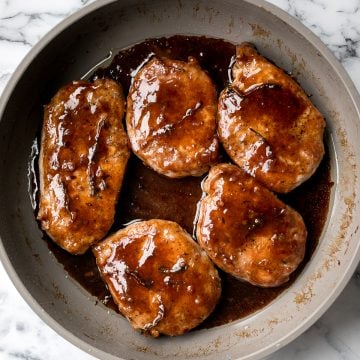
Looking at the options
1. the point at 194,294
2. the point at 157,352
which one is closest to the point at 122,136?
the point at 194,294

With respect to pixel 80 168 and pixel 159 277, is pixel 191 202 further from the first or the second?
pixel 80 168

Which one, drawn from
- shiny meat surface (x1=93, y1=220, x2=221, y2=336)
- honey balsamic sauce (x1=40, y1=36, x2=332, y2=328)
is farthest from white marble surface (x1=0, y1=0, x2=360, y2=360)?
shiny meat surface (x1=93, y1=220, x2=221, y2=336)

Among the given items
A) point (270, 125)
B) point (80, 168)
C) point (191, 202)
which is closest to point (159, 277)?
point (191, 202)

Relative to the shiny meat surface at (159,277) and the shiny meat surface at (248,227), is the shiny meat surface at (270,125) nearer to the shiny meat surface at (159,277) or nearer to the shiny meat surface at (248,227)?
the shiny meat surface at (248,227)

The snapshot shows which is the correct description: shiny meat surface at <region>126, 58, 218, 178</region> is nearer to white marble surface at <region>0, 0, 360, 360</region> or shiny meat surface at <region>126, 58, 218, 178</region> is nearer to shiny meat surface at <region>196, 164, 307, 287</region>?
shiny meat surface at <region>196, 164, 307, 287</region>

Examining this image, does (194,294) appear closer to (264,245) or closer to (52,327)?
(264,245)
